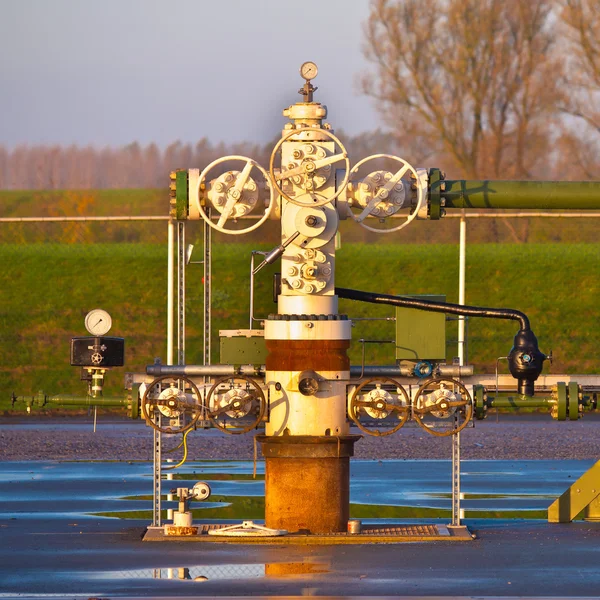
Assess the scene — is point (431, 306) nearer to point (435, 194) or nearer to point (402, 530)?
point (435, 194)

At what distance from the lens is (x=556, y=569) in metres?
13.4

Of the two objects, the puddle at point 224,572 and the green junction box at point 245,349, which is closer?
the puddle at point 224,572

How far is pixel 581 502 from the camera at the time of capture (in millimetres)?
16547

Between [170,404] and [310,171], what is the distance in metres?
2.38

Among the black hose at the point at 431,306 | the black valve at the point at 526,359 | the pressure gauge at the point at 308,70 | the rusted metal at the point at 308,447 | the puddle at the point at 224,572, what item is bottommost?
the puddle at the point at 224,572

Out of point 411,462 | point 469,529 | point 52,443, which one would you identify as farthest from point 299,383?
point 52,443

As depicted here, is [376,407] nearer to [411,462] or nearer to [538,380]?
[538,380]

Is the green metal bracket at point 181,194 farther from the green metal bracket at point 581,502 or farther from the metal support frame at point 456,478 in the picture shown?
the green metal bracket at point 581,502

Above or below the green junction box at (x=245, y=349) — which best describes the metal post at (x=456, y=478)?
below

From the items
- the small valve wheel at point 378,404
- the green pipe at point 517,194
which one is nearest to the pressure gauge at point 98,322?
the small valve wheel at point 378,404

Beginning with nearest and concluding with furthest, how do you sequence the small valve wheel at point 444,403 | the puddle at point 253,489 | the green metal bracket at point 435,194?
the small valve wheel at point 444,403
the green metal bracket at point 435,194
the puddle at point 253,489

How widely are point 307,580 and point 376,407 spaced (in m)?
2.85

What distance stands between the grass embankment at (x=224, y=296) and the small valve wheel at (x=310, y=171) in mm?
16963

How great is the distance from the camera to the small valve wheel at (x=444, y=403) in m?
15.5
